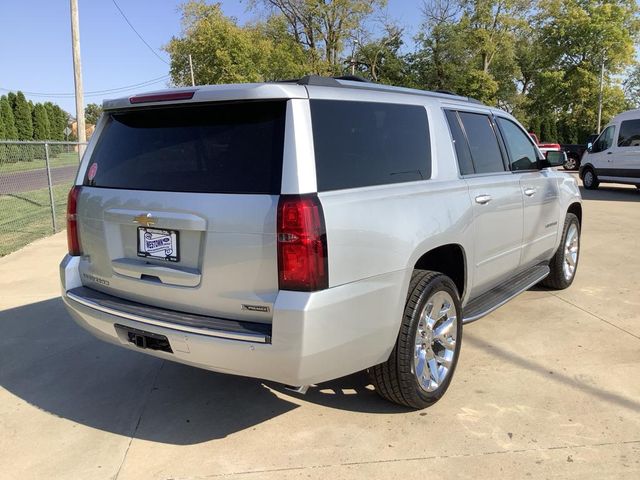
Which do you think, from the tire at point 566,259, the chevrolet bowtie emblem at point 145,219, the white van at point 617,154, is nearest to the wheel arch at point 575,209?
the tire at point 566,259

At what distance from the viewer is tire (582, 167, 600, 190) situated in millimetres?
16781

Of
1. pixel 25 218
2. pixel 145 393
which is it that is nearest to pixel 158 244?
pixel 145 393

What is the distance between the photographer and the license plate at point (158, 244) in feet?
9.21

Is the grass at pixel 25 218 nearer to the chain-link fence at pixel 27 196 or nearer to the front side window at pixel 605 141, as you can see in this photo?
the chain-link fence at pixel 27 196

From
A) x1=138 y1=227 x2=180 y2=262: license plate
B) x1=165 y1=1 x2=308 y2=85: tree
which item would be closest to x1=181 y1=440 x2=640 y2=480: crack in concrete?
x1=138 y1=227 x2=180 y2=262: license plate

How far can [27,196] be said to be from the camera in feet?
52.0

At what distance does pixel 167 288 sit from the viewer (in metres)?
2.85

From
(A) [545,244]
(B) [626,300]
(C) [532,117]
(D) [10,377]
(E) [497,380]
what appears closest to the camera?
(E) [497,380]

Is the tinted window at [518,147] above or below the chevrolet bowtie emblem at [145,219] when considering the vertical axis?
above

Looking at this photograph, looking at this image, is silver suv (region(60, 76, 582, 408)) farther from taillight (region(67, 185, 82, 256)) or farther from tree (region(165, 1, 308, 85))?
tree (region(165, 1, 308, 85))

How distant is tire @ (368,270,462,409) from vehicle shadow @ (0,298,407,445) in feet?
0.78

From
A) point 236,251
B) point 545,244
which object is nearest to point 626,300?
point 545,244

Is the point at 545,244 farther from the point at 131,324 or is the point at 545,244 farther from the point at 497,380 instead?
the point at 131,324

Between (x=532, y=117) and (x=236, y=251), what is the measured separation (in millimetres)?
46766
